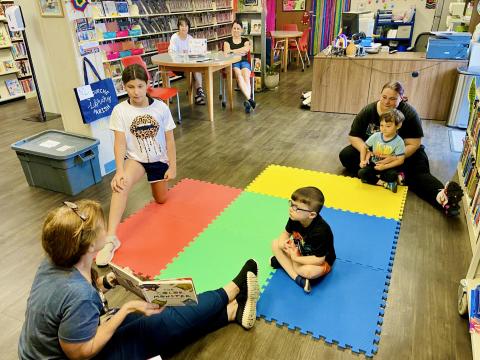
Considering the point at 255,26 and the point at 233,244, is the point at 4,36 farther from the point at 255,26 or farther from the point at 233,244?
the point at 233,244

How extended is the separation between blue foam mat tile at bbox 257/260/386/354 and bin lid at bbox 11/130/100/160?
2.02 meters

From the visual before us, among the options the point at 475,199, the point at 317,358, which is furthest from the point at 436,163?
the point at 317,358

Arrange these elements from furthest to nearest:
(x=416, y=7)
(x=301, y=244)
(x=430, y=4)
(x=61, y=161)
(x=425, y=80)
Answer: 1. (x=416, y=7)
2. (x=430, y=4)
3. (x=425, y=80)
4. (x=61, y=161)
5. (x=301, y=244)

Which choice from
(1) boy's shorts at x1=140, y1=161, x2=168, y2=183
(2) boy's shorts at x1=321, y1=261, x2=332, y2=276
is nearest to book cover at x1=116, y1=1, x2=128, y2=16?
(1) boy's shorts at x1=140, y1=161, x2=168, y2=183

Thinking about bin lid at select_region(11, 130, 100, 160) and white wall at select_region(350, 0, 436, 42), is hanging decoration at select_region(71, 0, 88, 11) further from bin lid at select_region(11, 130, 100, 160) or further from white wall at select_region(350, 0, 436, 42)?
white wall at select_region(350, 0, 436, 42)

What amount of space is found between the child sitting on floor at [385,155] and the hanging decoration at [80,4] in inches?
109

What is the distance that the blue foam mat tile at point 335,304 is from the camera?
1852 millimetres

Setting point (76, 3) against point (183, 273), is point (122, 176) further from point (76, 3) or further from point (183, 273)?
point (76, 3)

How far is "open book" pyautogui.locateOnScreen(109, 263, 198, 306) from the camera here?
143cm

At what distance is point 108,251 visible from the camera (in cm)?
243

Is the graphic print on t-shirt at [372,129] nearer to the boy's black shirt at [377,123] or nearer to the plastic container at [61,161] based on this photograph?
the boy's black shirt at [377,123]

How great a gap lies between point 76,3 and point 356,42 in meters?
3.77

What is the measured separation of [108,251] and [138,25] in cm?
520

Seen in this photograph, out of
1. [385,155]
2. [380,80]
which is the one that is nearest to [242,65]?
[380,80]
